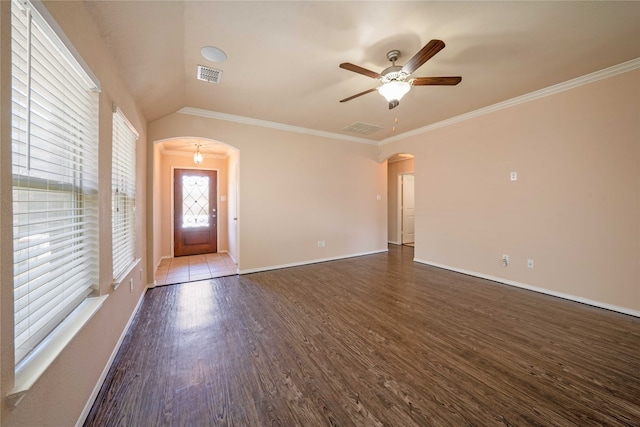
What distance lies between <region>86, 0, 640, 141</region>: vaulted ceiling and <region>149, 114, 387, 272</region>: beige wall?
883mm

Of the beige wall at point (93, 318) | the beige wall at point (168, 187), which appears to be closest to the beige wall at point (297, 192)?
the beige wall at point (93, 318)

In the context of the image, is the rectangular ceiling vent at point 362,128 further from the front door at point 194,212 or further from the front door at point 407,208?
the front door at point 194,212

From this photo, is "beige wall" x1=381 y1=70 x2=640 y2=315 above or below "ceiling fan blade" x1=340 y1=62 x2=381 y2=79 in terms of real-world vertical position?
below

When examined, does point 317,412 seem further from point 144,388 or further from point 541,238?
point 541,238

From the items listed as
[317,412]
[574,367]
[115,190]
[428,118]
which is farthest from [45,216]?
[428,118]

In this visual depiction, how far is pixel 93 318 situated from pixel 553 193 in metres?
5.06

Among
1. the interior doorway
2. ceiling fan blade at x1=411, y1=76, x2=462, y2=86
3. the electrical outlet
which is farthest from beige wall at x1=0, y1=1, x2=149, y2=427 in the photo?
the interior doorway

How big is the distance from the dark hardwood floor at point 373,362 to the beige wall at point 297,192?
59.4 inches

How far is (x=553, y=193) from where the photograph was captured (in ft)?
10.8

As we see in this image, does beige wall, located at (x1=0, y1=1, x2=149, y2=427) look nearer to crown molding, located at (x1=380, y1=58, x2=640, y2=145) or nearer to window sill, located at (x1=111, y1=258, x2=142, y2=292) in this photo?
window sill, located at (x1=111, y1=258, x2=142, y2=292)

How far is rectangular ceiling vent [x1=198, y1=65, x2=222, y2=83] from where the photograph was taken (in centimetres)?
269

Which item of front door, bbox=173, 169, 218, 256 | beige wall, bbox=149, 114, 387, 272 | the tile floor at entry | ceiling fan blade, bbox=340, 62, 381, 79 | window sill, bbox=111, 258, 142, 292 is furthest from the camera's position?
front door, bbox=173, 169, 218, 256

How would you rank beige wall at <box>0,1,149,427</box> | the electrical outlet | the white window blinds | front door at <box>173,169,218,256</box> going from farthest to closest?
1. front door at <box>173,169,218,256</box>
2. the electrical outlet
3. the white window blinds
4. beige wall at <box>0,1,149,427</box>

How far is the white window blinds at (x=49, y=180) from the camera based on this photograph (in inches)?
39.6
